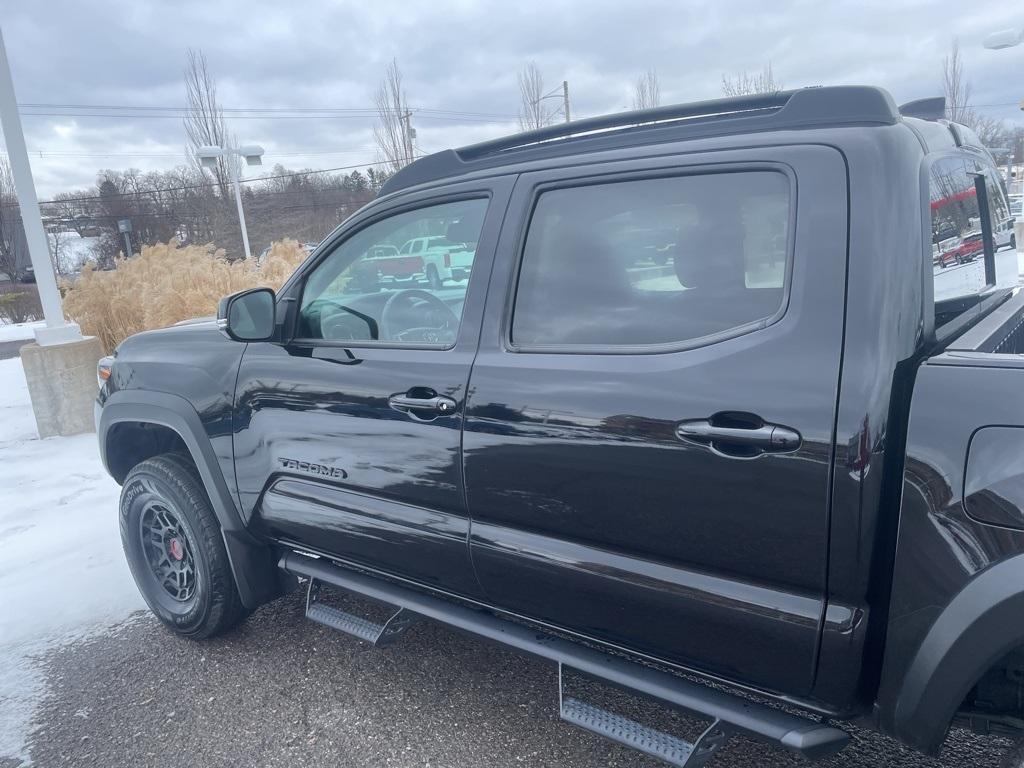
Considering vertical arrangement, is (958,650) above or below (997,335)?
below

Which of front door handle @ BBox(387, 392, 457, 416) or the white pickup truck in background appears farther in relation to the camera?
the white pickup truck in background

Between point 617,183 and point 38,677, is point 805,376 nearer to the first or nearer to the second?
point 617,183

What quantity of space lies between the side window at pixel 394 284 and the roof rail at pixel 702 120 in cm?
15

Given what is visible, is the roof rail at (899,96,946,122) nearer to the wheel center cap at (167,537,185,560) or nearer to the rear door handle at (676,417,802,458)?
the rear door handle at (676,417,802,458)

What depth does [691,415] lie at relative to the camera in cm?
180

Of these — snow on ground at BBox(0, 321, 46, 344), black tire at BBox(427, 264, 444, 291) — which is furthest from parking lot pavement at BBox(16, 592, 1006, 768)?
snow on ground at BBox(0, 321, 46, 344)

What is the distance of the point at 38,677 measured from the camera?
3.26 meters

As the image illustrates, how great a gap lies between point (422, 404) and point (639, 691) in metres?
1.03

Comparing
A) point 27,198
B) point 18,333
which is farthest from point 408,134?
point 27,198

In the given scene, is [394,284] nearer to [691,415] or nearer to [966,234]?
[691,415]

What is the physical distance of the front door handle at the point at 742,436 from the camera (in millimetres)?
1660

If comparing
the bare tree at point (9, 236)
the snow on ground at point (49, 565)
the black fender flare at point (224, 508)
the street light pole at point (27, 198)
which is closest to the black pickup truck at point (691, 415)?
the black fender flare at point (224, 508)

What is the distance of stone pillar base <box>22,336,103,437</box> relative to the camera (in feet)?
23.2

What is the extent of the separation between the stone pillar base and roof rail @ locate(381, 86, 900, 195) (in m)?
5.74
